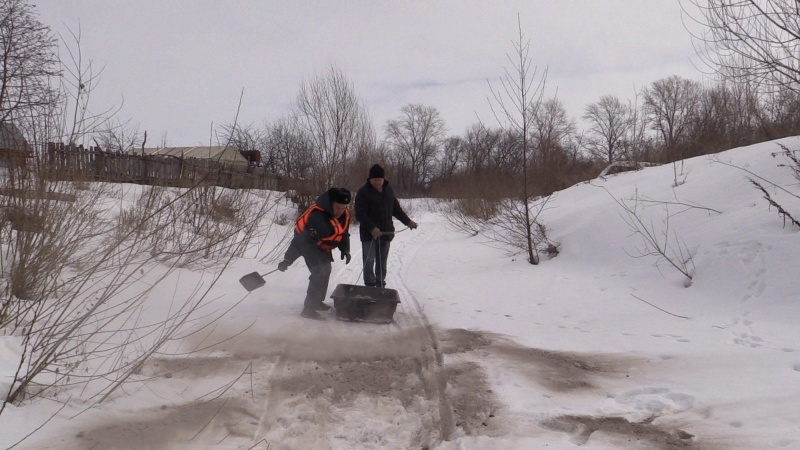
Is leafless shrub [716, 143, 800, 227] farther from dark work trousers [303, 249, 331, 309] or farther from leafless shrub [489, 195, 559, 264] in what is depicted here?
dark work trousers [303, 249, 331, 309]

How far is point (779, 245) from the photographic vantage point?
6262mm

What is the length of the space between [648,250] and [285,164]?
43.6 feet

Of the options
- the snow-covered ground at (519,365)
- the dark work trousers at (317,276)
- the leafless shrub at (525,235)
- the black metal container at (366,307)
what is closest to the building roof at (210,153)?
the dark work trousers at (317,276)

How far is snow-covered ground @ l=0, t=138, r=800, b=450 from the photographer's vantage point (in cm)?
307

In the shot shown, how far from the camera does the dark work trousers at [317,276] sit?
19.5 feet

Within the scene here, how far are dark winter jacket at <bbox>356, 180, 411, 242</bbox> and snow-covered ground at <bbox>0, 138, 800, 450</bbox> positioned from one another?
1.10 metres

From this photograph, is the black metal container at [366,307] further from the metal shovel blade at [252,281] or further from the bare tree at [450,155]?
the bare tree at [450,155]

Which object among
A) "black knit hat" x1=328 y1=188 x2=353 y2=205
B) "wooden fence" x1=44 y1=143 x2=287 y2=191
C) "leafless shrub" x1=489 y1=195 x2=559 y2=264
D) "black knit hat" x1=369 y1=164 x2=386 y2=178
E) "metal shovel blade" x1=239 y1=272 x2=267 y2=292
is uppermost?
"black knit hat" x1=369 y1=164 x2=386 y2=178

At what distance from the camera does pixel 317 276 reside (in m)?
5.94

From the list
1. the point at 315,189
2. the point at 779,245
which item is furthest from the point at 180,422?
the point at 315,189

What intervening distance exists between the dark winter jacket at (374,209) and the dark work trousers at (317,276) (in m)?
0.96

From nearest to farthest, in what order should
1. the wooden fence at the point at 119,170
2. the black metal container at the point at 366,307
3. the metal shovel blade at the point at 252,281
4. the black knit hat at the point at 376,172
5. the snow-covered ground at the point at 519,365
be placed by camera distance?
the snow-covered ground at the point at 519,365 → the wooden fence at the point at 119,170 → the metal shovel blade at the point at 252,281 → the black metal container at the point at 366,307 → the black knit hat at the point at 376,172

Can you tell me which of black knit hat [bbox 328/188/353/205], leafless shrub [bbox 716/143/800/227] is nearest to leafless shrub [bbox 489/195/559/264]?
leafless shrub [bbox 716/143/800/227]

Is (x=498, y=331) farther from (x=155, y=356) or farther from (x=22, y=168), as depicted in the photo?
(x=22, y=168)
